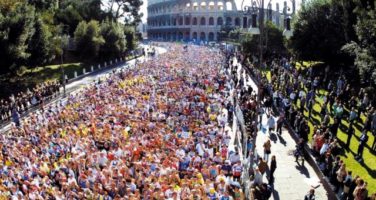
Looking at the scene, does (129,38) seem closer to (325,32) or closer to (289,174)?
(325,32)

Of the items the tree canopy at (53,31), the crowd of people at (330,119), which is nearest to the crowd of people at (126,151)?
the crowd of people at (330,119)

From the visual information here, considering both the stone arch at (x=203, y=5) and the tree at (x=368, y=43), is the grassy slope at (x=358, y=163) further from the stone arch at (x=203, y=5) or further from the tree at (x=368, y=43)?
the stone arch at (x=203, y=5)

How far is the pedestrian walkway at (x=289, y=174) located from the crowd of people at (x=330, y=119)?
54cm

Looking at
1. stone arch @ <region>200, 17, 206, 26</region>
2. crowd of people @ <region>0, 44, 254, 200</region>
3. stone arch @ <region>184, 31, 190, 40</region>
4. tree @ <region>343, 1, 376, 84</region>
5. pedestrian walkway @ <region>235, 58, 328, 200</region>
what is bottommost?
pedestrian walkway @ <region>235, 58, 328, 200</region>

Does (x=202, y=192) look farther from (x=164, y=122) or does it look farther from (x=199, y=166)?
(x=164, y=122)

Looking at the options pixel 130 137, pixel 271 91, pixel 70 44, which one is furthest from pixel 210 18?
pixel 130 137

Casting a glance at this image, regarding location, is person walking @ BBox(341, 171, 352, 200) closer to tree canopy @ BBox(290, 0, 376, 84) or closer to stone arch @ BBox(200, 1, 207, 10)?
tree canopy @ BBox(290, 0, 376, 84)

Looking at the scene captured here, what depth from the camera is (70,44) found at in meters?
57.8

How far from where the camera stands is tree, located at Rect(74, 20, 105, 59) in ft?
176

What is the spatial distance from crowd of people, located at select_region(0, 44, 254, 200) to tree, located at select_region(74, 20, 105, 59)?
26677mm

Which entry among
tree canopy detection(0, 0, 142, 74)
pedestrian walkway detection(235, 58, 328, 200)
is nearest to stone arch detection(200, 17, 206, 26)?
tree canopy detection(0, 0, 142, 74)

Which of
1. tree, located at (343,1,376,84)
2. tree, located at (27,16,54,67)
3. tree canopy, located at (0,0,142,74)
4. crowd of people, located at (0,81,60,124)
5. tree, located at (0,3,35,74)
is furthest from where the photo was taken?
tree, located at (27,16,54,67)

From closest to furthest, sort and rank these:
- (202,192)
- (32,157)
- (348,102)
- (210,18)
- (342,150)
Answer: (202,192) < (32,157) < (342,150) < (348,102) < (210,18)

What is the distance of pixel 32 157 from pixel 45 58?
27003 millimetres
